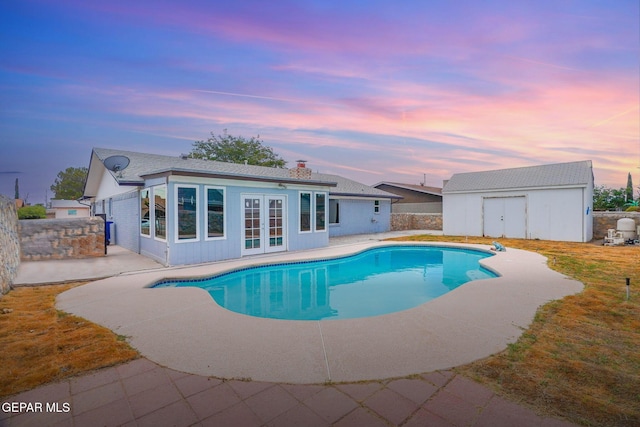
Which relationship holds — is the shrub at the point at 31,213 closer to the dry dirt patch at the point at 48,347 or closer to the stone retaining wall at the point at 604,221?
the dry dirt patch at the point at 48,347

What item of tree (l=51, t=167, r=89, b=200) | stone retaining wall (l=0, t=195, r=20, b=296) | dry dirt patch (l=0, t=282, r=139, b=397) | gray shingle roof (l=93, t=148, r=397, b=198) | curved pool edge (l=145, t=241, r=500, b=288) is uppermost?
tree (l=51, t=167, r=89, b=200)

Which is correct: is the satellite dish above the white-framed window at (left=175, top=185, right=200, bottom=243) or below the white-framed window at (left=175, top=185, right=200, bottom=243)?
above

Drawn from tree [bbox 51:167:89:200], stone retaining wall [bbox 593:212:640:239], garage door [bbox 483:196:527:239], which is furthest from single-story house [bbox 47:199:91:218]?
stone retaining wall [bbox 593:212:640:239]

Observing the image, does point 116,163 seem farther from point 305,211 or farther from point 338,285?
Answer: point 338,285

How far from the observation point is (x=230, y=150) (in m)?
32.6

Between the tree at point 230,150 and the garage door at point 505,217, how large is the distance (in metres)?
22.3

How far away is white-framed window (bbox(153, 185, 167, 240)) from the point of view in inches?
337

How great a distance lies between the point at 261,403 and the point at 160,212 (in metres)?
7.82

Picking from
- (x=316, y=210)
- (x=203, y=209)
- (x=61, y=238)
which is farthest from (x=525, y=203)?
(x=61, y=238)

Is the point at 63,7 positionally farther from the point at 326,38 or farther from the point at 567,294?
the point at 567,294

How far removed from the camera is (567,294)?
5.68 meters

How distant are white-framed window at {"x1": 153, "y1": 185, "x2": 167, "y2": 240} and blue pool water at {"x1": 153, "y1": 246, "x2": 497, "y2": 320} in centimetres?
222

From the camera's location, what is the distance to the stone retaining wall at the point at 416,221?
21141 mm

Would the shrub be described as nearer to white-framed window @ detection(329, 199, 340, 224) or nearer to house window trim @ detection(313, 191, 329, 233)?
white-framed window @ detection(329, 199, 340, 224)
